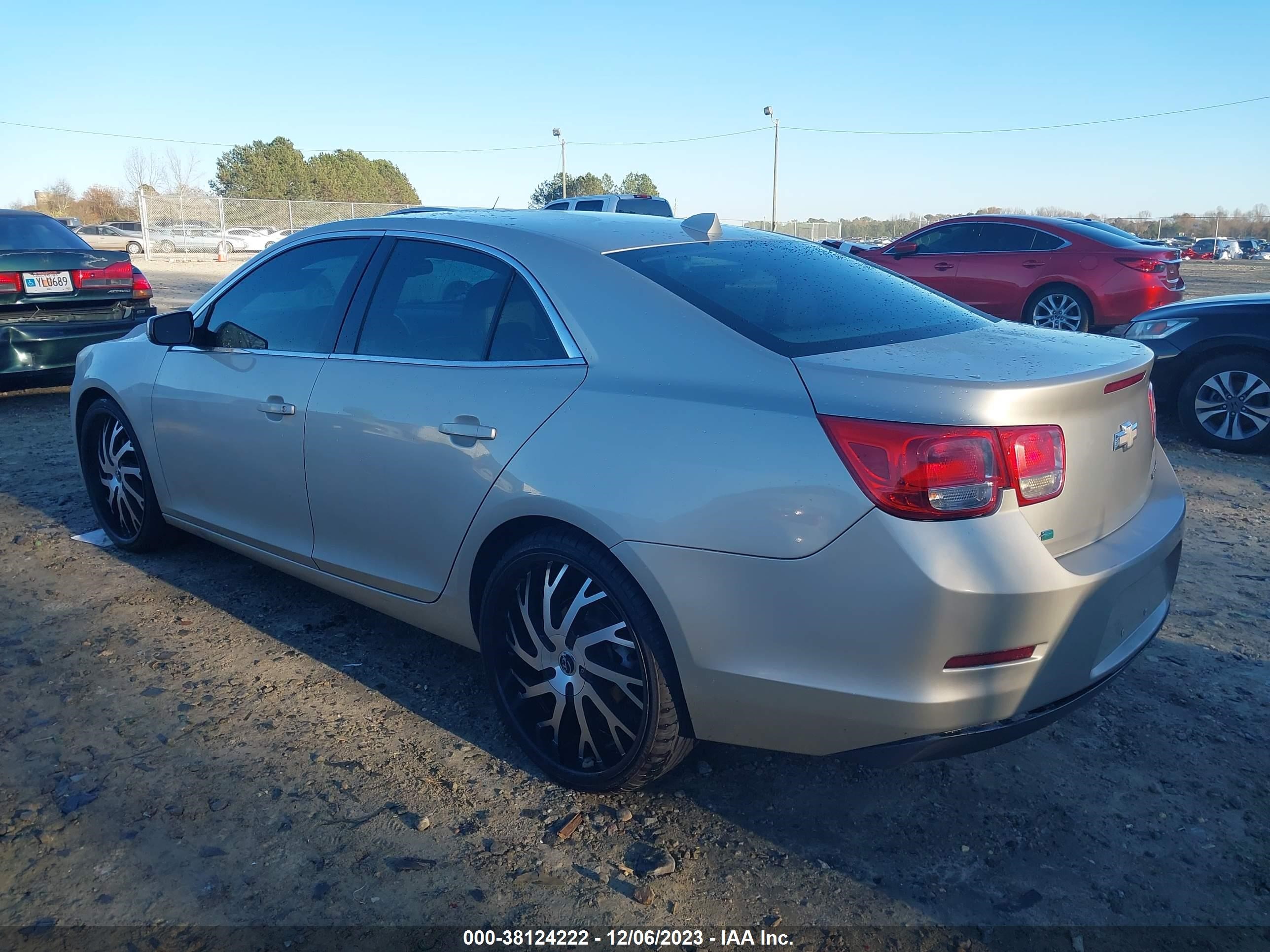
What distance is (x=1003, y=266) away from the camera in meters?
11.0

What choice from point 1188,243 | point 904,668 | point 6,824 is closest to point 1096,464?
point 904,668

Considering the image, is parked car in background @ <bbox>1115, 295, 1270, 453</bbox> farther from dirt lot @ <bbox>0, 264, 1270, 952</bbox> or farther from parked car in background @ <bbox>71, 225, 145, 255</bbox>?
parked car in background @ <bbox>71, 225, 145, 255</bbox>

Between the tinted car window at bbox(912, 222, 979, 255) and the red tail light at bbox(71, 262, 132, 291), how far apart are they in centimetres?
861

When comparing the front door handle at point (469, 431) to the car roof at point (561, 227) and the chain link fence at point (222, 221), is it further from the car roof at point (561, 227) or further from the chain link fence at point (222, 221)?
the chain link fence at point (222, 221)

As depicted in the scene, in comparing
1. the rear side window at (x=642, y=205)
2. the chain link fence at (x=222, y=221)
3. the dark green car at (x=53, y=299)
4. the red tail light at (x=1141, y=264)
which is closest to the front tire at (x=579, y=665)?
the dark green car at (x=53, y=299)

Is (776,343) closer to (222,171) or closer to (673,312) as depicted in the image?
(673,312)

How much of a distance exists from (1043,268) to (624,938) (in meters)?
10.2

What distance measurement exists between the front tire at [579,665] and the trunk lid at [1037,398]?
76cm

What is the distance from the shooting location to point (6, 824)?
8.52 feet

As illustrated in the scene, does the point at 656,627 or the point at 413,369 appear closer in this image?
the point at 656,627

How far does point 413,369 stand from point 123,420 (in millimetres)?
2130

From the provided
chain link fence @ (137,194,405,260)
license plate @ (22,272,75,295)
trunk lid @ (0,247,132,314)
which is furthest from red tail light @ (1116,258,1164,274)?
chain link fence @ (137,194,405,260)

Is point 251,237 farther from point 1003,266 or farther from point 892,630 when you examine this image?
point 892,630

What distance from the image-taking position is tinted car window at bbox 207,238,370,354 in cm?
351
